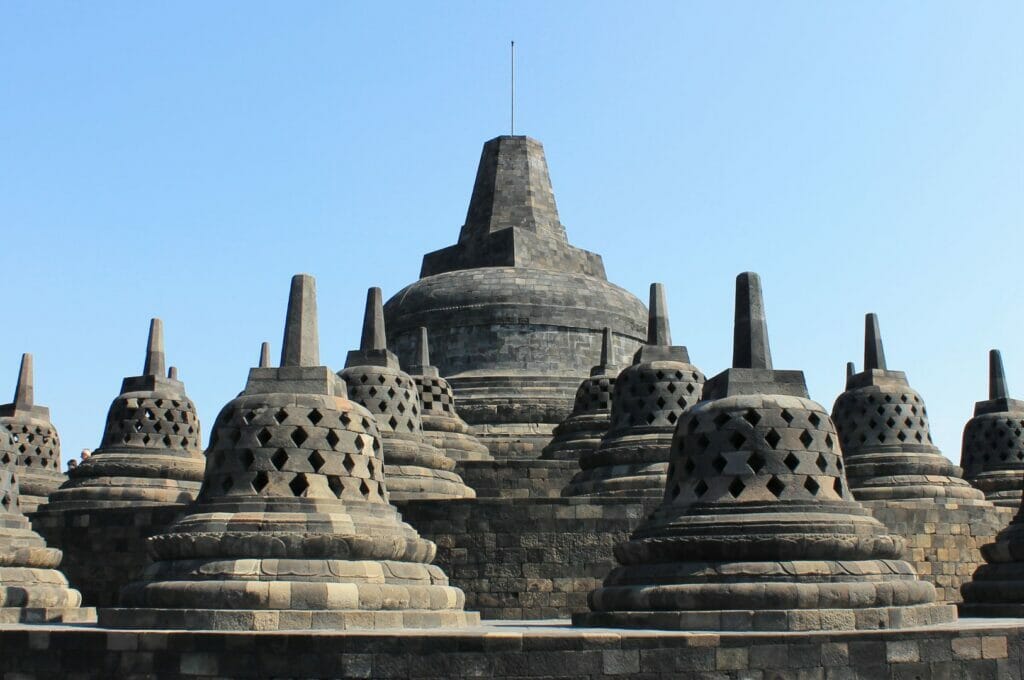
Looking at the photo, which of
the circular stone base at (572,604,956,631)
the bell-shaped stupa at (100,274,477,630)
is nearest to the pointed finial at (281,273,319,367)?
the bell-shaped stupa at (100,274,477,630)

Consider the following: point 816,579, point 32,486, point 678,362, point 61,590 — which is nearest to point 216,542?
point 61,590

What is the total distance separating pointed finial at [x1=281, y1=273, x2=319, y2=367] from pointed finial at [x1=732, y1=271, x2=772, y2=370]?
14.4 ft

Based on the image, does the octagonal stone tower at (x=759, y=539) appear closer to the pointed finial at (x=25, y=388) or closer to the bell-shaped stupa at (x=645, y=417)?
the bell-shaped stupa at (x=645, y=417)

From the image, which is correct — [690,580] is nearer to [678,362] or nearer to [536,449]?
[678,362]

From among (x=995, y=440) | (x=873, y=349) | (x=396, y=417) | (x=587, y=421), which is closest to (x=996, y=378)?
(x=995, y=440)

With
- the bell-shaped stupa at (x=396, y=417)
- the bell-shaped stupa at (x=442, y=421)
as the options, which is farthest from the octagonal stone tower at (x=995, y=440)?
the bell-shaped stupa at (x=396, y=417)

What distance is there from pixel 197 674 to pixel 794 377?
21.2 ft

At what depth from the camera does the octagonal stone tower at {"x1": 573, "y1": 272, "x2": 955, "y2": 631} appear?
1116cm

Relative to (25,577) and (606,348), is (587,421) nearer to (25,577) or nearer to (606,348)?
(606,348)

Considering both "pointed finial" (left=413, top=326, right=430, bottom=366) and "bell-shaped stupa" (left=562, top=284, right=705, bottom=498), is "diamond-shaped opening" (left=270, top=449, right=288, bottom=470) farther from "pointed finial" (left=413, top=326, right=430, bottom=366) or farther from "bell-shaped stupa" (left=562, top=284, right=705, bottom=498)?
"pointed finial" (left=413, top=326, right=430, bottom=366)

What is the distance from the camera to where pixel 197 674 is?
9.89 meters

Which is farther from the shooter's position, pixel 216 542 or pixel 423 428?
pixel 423 428

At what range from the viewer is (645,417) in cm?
2180

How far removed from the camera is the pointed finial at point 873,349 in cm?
2317
